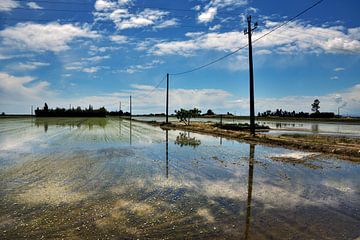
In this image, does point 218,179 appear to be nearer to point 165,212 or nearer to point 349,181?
point 165,212

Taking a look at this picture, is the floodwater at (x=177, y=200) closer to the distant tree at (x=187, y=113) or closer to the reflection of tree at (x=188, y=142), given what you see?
the reflection of tree at (x=188, y=142)

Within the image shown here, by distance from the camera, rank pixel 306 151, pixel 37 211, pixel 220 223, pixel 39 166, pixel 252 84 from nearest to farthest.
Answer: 1. pixel 220 223
2. pixel 37 211
3. pixel 39 166
4. pixel 306 151
5. pixel 252 84

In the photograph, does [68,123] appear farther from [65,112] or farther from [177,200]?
[65,112]

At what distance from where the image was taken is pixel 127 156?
42.4 ft

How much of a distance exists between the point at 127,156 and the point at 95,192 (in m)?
6.09

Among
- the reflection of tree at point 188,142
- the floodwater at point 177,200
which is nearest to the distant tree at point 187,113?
the reflection of tree at point 188,142

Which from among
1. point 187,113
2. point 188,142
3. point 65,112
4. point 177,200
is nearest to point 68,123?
point 187,113

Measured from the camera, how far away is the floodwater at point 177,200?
4.69m

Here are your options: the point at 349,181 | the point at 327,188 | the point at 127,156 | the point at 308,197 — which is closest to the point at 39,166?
the point at 127,156

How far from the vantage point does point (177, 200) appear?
6363 millimetres

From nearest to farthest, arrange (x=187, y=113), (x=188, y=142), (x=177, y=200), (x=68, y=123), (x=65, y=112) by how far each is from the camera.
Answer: (x=177, y=200) < (x=188, y=142) < (x=187, y=113) < (x=68, y=123) < (x=65, y=112)

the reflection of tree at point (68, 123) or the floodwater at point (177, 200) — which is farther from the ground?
the reflection of tree at point (68, 123)

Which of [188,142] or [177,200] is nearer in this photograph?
[177,200]

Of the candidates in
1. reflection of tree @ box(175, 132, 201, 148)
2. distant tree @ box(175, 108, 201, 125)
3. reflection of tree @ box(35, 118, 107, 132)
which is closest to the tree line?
reflection of tree @ box(35, 118, 107, 132)
